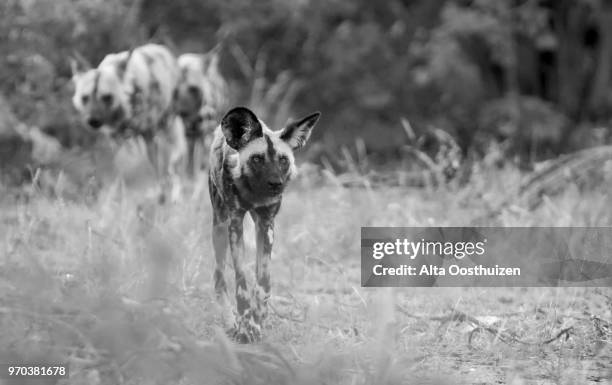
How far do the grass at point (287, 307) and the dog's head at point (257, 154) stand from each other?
397 mm

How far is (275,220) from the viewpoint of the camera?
18.4 ft

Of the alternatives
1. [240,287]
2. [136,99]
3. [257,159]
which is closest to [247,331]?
[240,287]

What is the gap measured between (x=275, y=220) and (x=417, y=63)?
302 inches

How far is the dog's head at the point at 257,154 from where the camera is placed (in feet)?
10.1

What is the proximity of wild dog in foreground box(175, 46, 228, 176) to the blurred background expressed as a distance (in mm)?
3224

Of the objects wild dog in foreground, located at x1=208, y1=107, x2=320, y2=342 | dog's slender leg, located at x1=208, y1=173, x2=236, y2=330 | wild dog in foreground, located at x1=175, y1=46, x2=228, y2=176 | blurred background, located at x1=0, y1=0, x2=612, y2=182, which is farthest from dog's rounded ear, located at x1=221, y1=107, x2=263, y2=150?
blurred background, located at x1=0, y1=0, x2=612, y2=182

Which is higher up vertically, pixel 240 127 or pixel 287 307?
pixel 240 127

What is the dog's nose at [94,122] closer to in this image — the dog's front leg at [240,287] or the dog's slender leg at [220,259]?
the dog's slender leg at [220,259]

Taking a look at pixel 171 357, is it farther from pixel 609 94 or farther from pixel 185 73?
pixel 609 94

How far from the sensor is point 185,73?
675cm

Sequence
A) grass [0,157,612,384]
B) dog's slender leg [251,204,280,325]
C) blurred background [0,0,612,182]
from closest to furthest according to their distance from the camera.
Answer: grass [0,157,612,384] → dog's slender leg [251,204,280,325] → blurred background [0,0,612,182]

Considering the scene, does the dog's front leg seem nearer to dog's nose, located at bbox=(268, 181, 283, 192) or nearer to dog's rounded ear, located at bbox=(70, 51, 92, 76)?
dog's nose, located at bbox=(268, 181, 283, 192)

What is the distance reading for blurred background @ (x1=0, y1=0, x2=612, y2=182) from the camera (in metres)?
11.3

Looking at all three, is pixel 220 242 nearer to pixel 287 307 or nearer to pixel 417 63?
pixel 287 307
